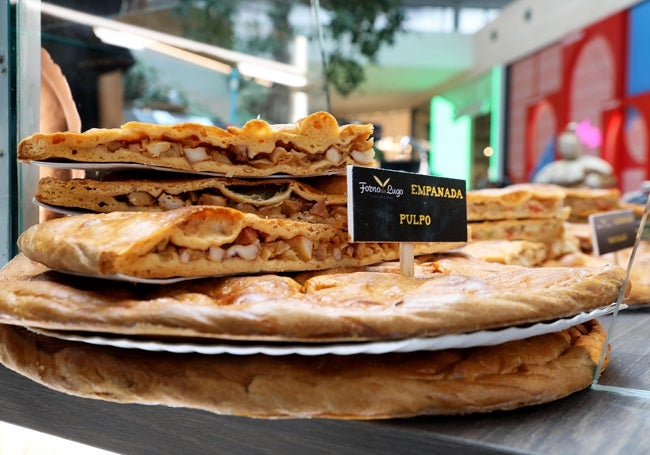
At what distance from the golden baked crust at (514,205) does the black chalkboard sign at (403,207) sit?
118cm

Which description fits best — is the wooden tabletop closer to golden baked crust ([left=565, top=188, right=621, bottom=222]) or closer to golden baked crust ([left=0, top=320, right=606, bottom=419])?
golden baked crust ([left=0, top=320, right=606, bottom=419])

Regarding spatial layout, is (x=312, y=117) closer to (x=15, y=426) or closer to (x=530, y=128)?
(x=15, y=426)

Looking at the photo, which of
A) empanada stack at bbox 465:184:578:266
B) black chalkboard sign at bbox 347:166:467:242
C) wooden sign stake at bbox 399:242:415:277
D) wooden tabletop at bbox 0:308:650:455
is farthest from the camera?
empanada stack at bbox 465:184:578:266

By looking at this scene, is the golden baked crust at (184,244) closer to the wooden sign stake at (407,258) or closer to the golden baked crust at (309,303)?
the golden baked crust at (309,303)

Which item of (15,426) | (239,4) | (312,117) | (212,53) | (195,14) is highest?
(239,4)

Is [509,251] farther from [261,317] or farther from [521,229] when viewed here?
[261,317]

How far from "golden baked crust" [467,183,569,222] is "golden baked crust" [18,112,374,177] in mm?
1133

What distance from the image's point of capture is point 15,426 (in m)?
1.33

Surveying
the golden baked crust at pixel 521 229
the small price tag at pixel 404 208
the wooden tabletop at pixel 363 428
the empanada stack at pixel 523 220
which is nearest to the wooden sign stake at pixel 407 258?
the small price tag at pixel 404 208

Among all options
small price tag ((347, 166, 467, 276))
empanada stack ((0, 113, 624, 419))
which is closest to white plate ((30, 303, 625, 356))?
empanada stack ((0, 113, 624, 419))

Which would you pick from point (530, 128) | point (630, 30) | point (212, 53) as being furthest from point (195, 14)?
point (530, 128)

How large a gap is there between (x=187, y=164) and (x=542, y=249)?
1723 mm

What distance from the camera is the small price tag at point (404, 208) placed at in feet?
4.20

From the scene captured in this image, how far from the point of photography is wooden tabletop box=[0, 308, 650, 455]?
909mm
